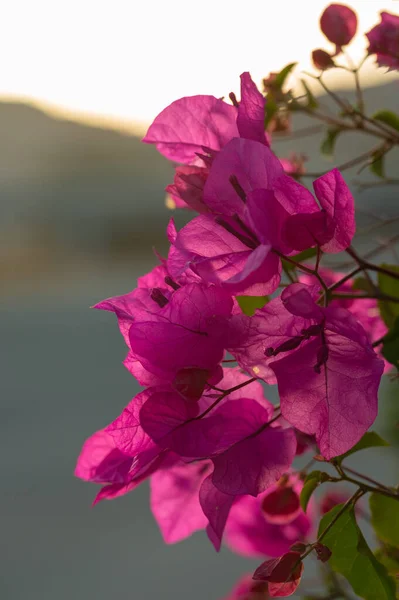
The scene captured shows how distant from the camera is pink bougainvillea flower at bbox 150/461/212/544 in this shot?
376 millimetres

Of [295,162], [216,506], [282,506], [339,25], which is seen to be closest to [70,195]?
[295,162]

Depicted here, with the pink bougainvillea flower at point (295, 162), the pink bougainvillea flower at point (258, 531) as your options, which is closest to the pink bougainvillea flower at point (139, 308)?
the pink bougainvillea flower at point (258, 531)

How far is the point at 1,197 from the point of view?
6.75m

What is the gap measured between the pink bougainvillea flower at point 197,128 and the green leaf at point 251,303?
0.23ft

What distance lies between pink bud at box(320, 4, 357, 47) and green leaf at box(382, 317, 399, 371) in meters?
0.27

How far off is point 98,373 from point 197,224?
11.0 feet

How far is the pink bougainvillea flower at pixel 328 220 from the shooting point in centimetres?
27

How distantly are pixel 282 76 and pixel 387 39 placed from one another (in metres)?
0.07

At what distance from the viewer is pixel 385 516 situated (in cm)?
33

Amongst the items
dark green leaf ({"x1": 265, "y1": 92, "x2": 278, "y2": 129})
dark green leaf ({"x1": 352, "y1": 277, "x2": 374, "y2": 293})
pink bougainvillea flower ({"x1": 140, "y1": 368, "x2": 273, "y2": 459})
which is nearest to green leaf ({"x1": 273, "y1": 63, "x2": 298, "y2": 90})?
dark green leaf ({"x1": 265, "y1": 92, "x2": 278, "y2": 129})

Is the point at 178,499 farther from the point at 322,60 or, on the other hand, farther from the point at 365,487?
the point at 322,60

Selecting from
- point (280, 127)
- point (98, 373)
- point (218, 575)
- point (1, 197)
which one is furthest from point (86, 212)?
point (280, 127)

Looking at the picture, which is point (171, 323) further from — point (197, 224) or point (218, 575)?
point (218, 575)

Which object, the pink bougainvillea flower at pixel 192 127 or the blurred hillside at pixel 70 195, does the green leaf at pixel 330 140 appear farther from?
the blurred hillside at pixel 70 195
